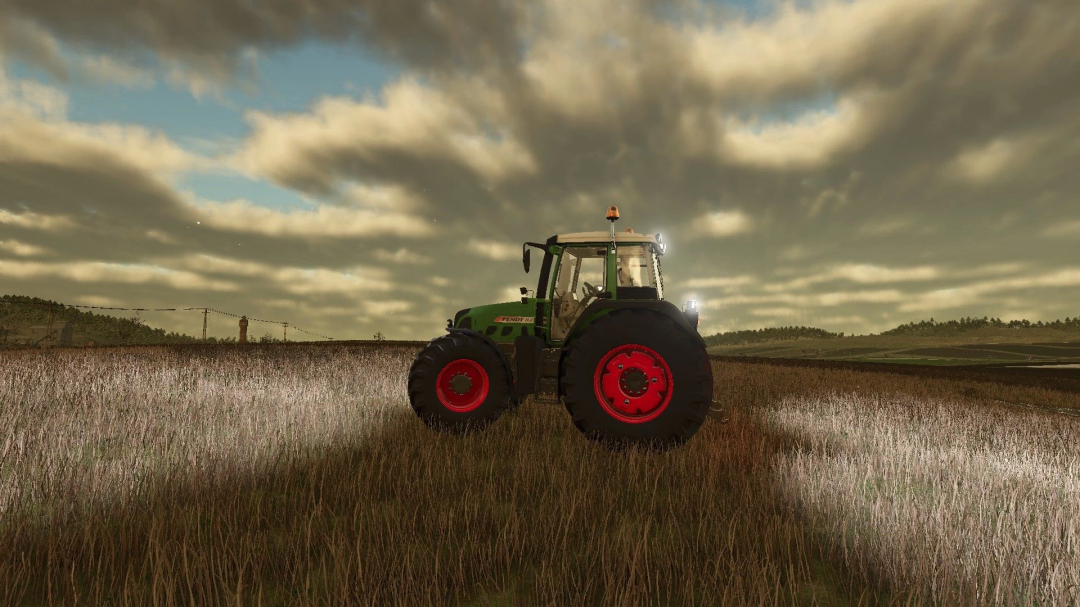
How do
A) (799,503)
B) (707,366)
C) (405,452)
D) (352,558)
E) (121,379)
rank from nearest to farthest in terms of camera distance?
(352,558) → (799,503) → (405,452) → (707,366) → (121,379)

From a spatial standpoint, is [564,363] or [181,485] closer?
[181,485]

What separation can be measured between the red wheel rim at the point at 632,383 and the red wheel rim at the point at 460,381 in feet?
Result: 4.62

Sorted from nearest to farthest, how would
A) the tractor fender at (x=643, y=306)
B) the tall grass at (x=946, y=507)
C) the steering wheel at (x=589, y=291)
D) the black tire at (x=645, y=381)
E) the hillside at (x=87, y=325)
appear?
1. the tall grass at (x=946, y=507)
2. the black tire at (x=645, y=381)
3. the tractor fender at (x=643, y=306)
4. the steering wheel at (x=589, y=291)
5. the hillside at (x=87, y=325)

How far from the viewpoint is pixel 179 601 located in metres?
2.50

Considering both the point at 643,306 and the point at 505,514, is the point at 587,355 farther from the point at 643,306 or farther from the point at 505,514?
the point at 505,514

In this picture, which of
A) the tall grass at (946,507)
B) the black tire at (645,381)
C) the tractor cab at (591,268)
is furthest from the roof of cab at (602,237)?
the tall grass at (946,507)

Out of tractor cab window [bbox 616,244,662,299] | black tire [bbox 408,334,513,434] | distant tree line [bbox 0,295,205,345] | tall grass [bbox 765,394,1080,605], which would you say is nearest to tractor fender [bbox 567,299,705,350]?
tractor cab window [bbox 616,244,662,299]

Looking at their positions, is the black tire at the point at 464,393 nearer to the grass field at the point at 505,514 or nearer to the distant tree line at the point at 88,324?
the grass field at the point at 505,514

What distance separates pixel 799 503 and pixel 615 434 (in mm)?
1758

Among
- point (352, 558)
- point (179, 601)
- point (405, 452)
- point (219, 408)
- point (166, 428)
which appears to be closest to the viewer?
point (179, 601)

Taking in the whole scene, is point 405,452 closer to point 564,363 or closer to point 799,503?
point 564,363

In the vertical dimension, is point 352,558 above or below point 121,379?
below

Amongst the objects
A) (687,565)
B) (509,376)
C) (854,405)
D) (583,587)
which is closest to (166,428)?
(509,376)

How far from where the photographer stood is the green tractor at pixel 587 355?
16.9 ft
